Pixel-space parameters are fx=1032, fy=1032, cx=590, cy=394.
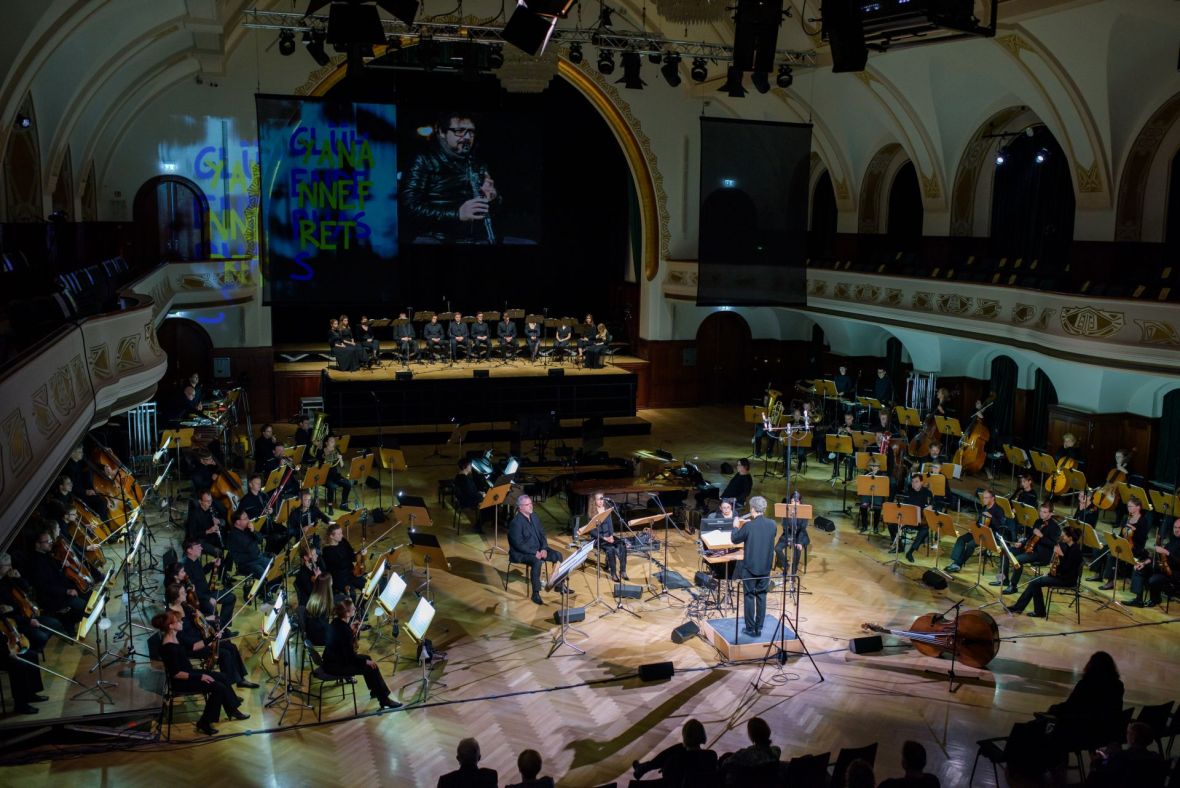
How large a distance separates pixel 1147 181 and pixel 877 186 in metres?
7.32

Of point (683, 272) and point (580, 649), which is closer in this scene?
point (580, 649)

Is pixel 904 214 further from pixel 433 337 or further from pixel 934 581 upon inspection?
pixel 934 581

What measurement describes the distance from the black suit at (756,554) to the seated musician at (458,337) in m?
12.8

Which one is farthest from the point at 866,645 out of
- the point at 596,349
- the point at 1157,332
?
the point at 596,349

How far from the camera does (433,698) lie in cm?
948

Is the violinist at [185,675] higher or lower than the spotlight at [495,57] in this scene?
lower

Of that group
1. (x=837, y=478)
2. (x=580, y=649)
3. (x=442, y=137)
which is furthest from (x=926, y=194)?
(x=580, y=649)

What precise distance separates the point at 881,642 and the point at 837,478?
7.77 metres

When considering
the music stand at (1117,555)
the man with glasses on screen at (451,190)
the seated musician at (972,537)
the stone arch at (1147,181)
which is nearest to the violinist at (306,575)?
the seated musician at (972,537)

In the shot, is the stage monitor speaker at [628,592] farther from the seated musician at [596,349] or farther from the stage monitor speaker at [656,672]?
the seated musician at [596,349]

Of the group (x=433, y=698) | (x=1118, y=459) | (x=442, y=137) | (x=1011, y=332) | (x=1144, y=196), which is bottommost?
(x=433, y=698)

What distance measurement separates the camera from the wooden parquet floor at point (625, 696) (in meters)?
8.29

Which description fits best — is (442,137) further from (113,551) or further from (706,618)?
(706,618)

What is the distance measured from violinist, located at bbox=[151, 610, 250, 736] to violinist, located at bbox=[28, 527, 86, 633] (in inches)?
65.1
